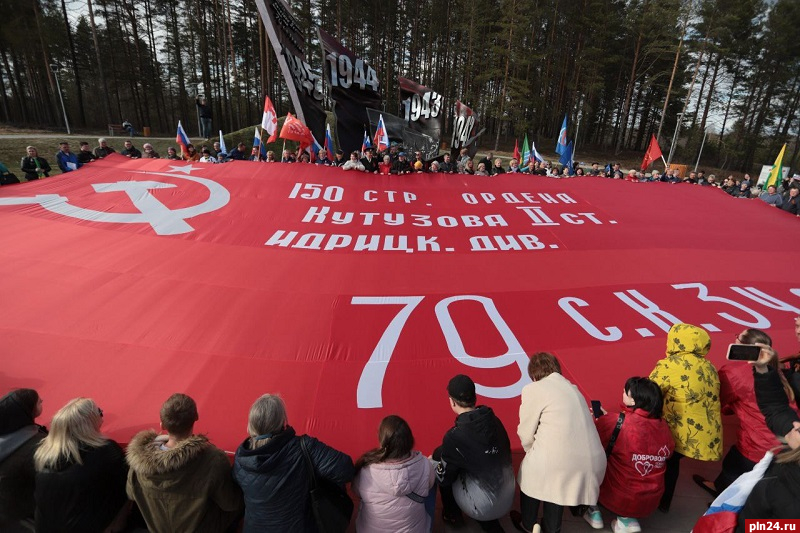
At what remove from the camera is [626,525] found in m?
2.46

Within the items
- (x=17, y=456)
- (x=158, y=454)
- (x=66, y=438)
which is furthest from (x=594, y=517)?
(x=17, y=456)

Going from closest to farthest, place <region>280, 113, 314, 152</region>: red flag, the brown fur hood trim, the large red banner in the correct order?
the brown fur hood trim → the large red banner → <region>280, 113, 314, 152</region>: red flag

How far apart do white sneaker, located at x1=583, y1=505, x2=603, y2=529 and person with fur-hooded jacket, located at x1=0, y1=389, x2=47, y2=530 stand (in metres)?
3.54

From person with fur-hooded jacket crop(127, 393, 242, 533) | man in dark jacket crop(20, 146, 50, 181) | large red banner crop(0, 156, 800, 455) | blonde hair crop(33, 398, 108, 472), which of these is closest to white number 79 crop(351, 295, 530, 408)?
large red banner crop(0, 156, 800, 455)

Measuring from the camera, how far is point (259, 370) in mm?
3357

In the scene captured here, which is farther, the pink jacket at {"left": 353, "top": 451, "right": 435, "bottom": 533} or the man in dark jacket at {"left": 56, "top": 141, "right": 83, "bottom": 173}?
the man in dark jacket at {"left": 56, "top": 141, "right": 83, "bottom": 173}

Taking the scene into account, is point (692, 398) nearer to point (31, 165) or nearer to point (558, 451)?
point (558, 451)

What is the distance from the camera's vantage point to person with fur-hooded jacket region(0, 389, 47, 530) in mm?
2152

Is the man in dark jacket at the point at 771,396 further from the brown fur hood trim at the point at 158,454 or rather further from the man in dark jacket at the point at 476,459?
the brown fur hood trim at the point at 158,454

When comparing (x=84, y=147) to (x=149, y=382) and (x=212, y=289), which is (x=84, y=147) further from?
(x=149, y=382)

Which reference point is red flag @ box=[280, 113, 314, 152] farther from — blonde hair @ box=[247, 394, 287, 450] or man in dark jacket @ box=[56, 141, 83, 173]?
blonde hair @ box=[247, 394, 287, 450]

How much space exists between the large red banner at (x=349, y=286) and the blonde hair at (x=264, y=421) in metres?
0.80

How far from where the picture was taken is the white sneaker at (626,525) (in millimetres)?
2451

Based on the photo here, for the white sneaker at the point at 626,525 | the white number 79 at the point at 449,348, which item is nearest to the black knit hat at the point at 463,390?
the white number 79 at the point at 449,348
